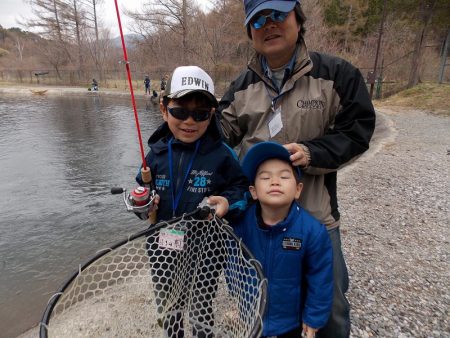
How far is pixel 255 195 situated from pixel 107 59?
2068 inches

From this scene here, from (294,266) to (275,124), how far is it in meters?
0.75

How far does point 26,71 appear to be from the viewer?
44.6 metres

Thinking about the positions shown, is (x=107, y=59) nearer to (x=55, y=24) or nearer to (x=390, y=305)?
(x=55, y=24)

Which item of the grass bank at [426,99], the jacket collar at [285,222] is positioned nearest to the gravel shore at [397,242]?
the jacket collar at [285,222]

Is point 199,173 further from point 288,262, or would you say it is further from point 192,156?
point 288,262

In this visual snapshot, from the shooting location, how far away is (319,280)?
159cm

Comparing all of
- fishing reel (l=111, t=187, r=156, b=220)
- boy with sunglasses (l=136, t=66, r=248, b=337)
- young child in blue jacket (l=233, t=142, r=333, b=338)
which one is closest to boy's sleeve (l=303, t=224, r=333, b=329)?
young child in blue jacket (l=233, t=142, r=333, b=338)

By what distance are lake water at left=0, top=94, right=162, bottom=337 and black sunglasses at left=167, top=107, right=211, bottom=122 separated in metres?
3.21

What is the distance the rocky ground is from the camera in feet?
8.56

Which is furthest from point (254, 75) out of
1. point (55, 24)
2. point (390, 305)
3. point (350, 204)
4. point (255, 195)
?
point (55, 24)

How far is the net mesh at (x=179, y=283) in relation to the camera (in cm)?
156

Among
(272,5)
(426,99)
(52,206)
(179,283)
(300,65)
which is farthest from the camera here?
(426,99)

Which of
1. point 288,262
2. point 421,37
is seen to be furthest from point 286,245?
point 421,37

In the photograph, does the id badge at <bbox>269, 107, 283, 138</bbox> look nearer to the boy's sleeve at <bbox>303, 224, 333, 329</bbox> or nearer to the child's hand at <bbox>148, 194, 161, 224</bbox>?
the boy's sleeve at <bbox>303, 224, 333, 329</bbox>
